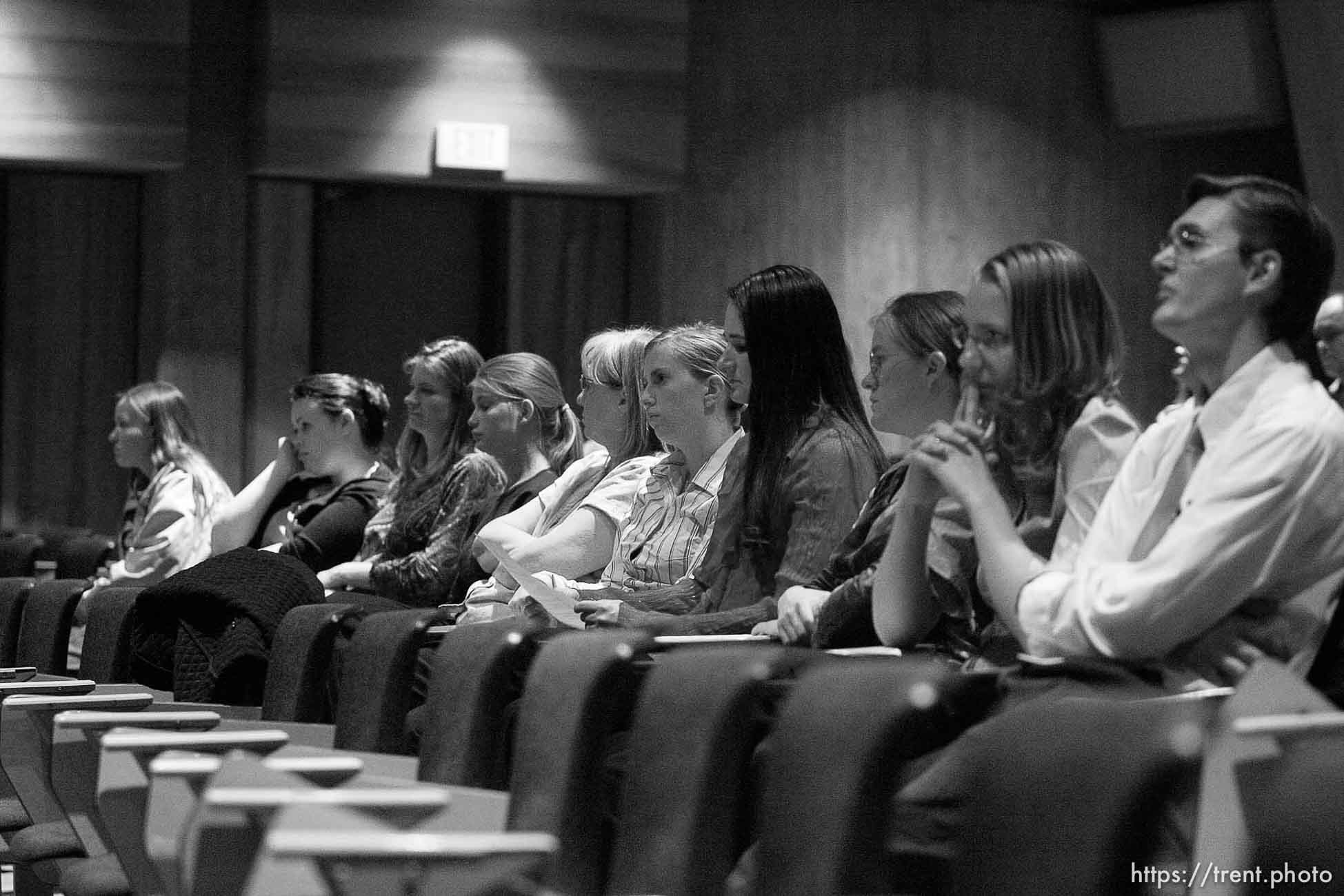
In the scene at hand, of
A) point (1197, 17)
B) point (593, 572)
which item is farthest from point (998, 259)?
point (1197, 17)

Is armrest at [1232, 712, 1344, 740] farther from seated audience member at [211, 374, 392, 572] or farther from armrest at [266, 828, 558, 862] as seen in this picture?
seated audience member at [211, 374, 392, 572]

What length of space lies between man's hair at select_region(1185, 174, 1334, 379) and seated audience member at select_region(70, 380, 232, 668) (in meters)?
5.22

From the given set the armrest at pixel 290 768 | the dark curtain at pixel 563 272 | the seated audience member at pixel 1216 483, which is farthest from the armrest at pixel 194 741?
the dark curtain at pixel 563 272

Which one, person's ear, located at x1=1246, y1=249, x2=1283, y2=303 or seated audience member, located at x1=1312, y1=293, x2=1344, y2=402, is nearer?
person's ear, located at x1=1246, y1=249, x2=1283, y2=303

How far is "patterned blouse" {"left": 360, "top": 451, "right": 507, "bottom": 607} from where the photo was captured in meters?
5.55

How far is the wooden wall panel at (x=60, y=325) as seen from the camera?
819 centimetres

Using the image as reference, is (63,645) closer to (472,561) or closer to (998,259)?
(472,561)

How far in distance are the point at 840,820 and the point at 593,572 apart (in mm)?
3043

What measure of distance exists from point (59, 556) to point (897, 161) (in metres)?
4.08

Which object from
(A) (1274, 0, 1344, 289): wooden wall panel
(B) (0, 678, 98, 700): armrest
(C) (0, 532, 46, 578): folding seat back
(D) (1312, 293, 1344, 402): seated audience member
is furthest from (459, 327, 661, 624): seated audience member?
(A) (1274, 0, 1344, 289): wooden wall panel

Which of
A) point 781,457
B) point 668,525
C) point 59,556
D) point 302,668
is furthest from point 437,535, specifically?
point 59,556

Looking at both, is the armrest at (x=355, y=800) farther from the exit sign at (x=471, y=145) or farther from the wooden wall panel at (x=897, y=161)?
the wooden wall panel at (x=897, y=161)

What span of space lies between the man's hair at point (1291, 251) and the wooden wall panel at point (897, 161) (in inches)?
224

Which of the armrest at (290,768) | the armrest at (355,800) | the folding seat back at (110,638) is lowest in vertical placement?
the folding seat back at (110,638)
